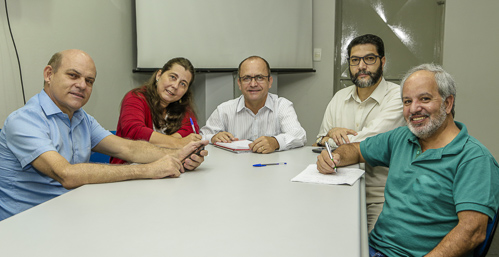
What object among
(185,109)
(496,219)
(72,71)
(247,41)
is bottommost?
(496,219)

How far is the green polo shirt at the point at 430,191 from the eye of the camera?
1.17m

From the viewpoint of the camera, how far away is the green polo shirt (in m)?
1.17

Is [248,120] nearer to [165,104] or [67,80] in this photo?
[165,104]

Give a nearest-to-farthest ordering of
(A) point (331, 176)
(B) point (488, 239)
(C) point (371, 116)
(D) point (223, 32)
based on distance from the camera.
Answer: (B) point (488, 239)
(A) point (331, 176)
(C) point (371, 116)
(D) point (223, 32)

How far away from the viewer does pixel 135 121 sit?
2387 mm

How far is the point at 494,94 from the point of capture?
13.4ft

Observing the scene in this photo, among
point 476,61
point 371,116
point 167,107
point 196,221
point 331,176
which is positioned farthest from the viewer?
point 476,61

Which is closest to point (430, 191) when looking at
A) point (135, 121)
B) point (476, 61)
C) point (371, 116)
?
point (371, 116)

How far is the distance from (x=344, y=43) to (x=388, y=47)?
0.51 m

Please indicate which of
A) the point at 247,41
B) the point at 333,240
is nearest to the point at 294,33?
the point at 247,41

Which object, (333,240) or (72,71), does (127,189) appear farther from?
(333,240)

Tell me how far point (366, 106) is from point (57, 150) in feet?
5.85

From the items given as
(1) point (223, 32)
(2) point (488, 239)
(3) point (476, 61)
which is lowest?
(2) point (488, 239)

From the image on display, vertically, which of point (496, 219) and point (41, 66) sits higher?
point (41, 66)
